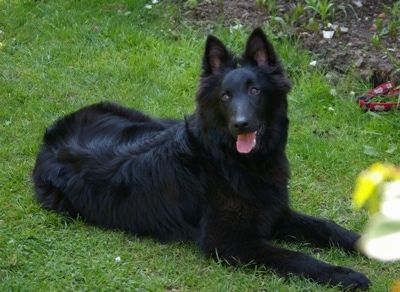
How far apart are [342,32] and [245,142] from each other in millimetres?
3380

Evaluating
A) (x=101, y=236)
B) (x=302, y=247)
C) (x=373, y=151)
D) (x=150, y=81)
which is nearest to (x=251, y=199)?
(x=302, y=247)

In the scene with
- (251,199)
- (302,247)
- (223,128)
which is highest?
(223,128)

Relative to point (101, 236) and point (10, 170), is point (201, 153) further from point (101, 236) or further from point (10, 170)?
point (10, 170)

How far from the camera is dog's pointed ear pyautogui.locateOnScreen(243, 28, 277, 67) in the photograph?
377 centimetres

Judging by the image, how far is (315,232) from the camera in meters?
3.91

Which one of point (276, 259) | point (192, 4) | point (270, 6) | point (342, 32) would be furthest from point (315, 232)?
point (192, 4)

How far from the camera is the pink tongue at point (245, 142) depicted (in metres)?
3.68

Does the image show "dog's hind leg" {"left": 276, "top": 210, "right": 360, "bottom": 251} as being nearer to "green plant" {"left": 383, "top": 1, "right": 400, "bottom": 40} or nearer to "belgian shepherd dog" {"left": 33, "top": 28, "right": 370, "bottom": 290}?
"belgian shepherd dog" {"left": 33, "top": 28, "right": 370, "bottom": 290}

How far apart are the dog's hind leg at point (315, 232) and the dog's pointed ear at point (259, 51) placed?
103cm

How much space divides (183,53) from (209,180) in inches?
130

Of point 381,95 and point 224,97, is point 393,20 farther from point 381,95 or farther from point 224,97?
point 224,97

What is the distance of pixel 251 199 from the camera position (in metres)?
3.74

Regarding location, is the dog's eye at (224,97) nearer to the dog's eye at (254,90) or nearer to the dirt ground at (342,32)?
the dog's eye at (254,90)

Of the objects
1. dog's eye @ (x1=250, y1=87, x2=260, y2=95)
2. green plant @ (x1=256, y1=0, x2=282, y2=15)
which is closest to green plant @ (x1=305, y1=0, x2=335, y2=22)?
green plant @ (x1=256, y1=0, x2=282, y2=15)
